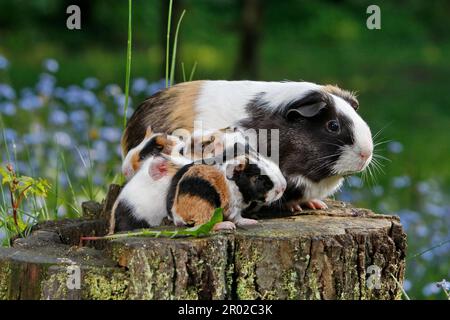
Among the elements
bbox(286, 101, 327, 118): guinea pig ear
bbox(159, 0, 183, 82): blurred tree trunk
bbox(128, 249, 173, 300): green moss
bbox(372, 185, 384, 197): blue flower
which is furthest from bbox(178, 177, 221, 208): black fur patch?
bbox(159, 0, 183, 82): blurred tree trunk

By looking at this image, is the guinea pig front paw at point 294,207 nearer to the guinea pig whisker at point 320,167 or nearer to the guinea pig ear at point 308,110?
the guinea pig whisker at point 320,167

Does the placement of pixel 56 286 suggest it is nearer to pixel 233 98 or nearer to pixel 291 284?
pixel 291 284

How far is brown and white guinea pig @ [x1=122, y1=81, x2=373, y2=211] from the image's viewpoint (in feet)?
14.7

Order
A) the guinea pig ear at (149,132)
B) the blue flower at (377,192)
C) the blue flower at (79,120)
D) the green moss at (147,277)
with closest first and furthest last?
the green moss at (147,277) < the guinea pig ear at (149,132) < the blue flower at (79,120) < the blue flower at (377,192)

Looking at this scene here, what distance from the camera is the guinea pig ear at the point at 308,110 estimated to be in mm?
4441

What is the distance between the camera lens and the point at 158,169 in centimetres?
419

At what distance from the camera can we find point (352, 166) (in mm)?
4480

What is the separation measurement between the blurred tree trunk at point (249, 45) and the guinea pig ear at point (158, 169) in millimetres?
8690

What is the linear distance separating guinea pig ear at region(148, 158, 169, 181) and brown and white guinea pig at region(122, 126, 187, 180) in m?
0.13

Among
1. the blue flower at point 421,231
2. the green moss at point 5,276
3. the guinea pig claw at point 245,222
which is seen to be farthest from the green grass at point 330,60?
the green moss at point 5,276

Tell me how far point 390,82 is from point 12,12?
756cm

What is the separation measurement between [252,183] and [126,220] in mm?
669

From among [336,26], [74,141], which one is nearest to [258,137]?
[74,141]
